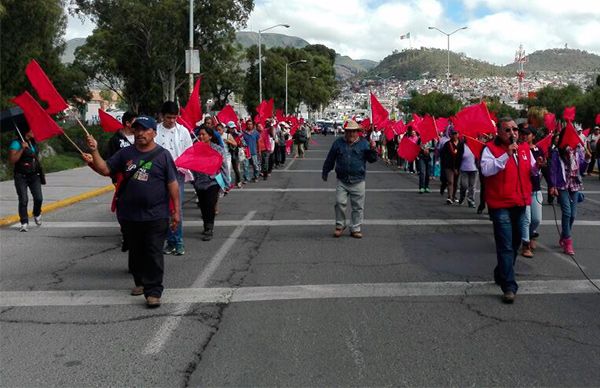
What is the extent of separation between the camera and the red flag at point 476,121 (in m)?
7.32

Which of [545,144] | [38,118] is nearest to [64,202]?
[38,118]

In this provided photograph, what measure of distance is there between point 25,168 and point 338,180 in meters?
4.65

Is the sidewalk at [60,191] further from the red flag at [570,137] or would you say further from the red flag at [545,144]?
the red flag at [570,137]

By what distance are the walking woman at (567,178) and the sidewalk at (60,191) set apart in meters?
8.37

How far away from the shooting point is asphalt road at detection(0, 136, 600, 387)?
4355mm

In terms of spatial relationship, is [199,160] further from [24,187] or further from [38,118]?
[24,187]

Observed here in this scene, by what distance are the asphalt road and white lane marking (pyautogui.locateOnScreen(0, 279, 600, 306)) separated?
0.06ft

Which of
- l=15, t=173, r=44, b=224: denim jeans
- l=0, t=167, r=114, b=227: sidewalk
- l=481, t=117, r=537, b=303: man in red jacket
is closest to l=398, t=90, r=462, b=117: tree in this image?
l=0, t=167, r=114, b=227: sidewalk

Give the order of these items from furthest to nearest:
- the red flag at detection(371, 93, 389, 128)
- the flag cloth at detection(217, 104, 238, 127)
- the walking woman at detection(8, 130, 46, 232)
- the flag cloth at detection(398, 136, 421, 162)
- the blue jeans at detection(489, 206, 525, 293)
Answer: the flag cloth at detection(217, 104, 238, 127) → the red flag at detection(371, 93, 389, 128) → the flag cloth at detection(398, 136, 421, 162) → the walking woman at detection(8, 130, 46, 232) → the blue jeans at detection(489, 206, 525, 293)

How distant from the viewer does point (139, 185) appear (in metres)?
5.88

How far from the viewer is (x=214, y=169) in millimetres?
8023

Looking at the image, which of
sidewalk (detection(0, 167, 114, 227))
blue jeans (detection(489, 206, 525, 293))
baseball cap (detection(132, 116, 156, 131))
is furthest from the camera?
sidewalk (detection(0, 167, 114, 227))

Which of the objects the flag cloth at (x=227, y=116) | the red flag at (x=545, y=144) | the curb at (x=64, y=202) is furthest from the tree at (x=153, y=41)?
the red flag at (x=545, y=144)

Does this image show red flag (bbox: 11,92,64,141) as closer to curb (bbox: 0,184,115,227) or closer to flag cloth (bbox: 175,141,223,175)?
flag cloth (bbox: 175,141,223,175)
